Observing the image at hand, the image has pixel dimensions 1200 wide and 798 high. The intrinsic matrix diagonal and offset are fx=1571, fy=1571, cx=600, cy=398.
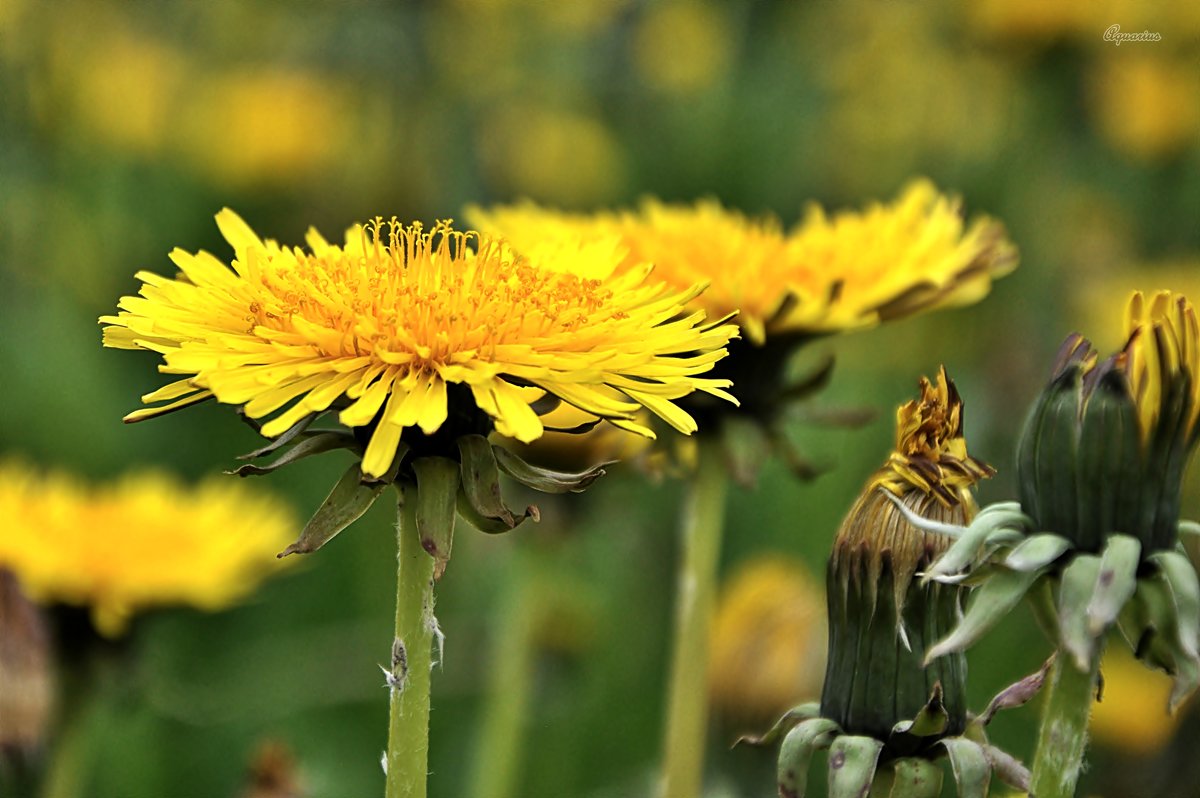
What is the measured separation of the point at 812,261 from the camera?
1116 mm

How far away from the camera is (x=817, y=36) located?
3.40m

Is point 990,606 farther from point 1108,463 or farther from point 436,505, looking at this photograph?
point 436,505

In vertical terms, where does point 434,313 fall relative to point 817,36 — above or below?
below

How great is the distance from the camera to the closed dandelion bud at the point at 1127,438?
70cm

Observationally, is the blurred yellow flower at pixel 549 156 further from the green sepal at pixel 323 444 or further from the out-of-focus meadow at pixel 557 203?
the green sepal at pixel 323 444

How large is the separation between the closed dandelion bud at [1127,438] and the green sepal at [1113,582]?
2 centimetres

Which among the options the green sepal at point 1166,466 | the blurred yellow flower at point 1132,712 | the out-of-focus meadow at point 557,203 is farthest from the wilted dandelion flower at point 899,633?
the blurred yellow flower at point 1132,712

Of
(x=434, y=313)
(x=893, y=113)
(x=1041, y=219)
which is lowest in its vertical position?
(x=434, y=313)

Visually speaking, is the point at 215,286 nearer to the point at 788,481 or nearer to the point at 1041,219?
the point at 788,481

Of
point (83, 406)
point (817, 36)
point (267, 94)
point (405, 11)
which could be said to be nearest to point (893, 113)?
point (817, 36)

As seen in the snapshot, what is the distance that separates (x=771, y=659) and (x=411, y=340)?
72cm

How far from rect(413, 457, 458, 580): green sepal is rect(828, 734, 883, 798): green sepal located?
217mm

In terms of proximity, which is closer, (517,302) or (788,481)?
(517,302)

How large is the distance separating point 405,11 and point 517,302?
251 cm
